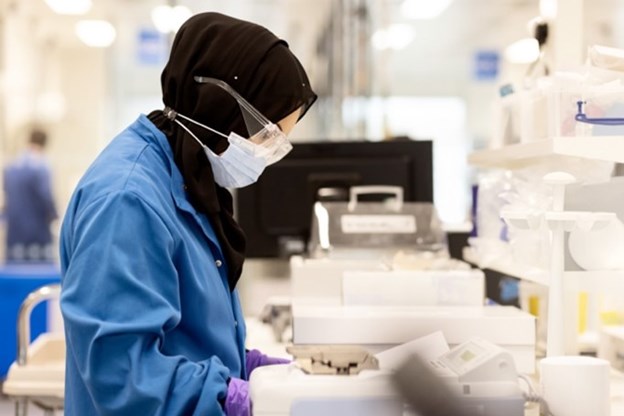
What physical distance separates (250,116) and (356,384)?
56 centimetres

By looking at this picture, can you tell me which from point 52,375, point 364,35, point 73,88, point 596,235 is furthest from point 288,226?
point 73,88

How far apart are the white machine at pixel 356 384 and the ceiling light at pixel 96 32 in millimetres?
7801

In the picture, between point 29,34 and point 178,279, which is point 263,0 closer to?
point 29,34

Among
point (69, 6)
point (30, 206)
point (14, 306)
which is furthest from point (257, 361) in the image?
point (69, 6)

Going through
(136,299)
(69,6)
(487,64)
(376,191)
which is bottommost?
(136,299)

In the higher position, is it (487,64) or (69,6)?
(69,6)

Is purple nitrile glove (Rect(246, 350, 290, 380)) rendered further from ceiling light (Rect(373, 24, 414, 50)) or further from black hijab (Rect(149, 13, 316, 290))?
ceiling light (Rect(373, 24, 414, 50))

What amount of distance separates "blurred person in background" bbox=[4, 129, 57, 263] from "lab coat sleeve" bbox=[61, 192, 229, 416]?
560cm

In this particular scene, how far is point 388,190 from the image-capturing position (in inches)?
109

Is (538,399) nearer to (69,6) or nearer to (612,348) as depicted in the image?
(612,348)

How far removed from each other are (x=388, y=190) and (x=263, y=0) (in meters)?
5.57

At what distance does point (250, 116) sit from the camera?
151 cm

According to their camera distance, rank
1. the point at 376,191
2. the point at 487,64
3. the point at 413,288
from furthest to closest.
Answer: the point at 487,64 < the point at 376,191 < the point at 413,288

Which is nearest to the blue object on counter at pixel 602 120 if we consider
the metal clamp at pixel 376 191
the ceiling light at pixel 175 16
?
the metal clamp at pixel 376 191
